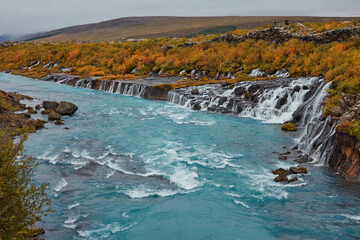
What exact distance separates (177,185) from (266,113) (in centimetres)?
2112

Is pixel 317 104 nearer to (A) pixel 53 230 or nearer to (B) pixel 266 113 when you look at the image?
(B) pixel 266 113

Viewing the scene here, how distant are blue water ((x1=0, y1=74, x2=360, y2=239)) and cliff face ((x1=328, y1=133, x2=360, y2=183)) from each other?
748mm

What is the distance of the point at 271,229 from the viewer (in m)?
15.1

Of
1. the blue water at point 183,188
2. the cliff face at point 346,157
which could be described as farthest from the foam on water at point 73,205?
the cliff face at point 346,157

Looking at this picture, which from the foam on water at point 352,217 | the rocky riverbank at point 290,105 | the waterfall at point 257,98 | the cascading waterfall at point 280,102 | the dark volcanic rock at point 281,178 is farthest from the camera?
the waterfall at point 257,98

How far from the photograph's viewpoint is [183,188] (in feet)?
63.2

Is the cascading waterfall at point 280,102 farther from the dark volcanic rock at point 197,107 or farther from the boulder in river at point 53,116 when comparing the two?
the boulder in river at point 53,116

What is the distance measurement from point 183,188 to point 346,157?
36.2 ft

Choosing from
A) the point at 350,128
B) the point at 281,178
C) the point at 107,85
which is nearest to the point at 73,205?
the point at 281,178

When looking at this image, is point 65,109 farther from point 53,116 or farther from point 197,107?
point 197,107

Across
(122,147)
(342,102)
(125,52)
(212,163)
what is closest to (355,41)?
(342,102)

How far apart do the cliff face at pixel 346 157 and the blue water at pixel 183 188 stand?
748 millimetres

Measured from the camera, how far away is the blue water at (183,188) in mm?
15148

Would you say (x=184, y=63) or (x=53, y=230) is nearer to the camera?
(x=53, y=230)
